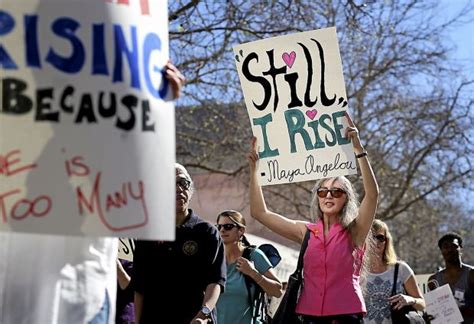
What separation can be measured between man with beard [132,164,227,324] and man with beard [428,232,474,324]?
4.23 metres

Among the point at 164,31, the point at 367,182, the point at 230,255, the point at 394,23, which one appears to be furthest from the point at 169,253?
the point at 394,23

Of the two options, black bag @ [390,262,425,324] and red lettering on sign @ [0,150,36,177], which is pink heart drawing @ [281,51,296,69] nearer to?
black bag @ [390,262,425,324]

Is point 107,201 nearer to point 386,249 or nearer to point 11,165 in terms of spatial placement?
point 11,165

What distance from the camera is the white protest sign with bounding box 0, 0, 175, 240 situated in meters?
3.42

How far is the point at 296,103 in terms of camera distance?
6.88 m

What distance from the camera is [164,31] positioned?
3.81 metres

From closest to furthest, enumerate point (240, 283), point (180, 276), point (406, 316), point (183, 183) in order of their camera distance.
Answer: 1. point (180, 276)
2. point (183, 183)
3. point (240, 283)
4. point (406, 316)

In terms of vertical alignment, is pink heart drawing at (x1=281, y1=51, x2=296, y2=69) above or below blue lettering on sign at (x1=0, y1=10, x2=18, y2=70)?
above

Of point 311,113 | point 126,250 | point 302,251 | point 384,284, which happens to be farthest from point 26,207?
point 384,284

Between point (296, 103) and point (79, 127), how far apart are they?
3542 mm

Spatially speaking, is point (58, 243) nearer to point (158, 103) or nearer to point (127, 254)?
point (158, 103)

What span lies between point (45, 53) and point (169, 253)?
258cm

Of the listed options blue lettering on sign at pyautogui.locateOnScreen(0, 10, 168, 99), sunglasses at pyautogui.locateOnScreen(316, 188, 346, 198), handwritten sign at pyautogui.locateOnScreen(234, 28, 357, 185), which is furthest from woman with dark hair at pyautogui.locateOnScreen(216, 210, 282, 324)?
blue lettering on sign at pyautogui.locateOnScreen(0, 10, 168, 99)

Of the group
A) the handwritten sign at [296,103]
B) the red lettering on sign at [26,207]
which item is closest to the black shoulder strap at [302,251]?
the handwritten sign at [296,103]
